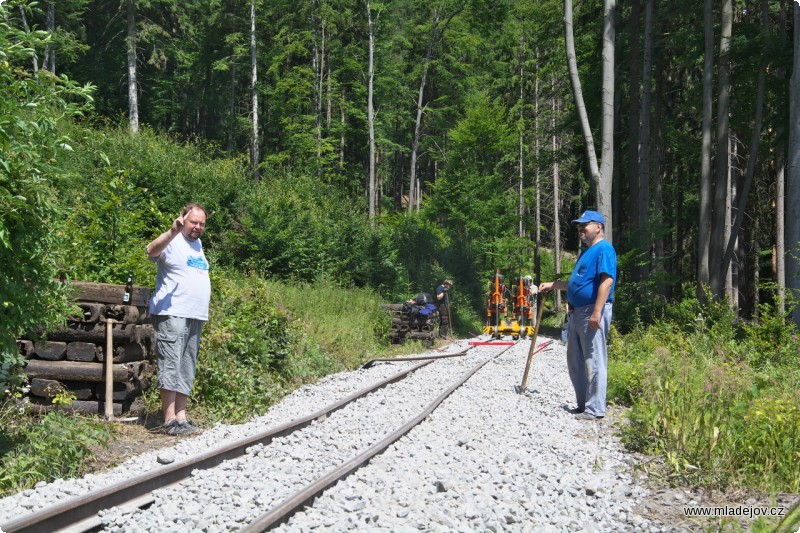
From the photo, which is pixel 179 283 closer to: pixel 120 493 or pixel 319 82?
pixel 120 493

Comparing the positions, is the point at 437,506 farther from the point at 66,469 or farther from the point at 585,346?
the point at 585,346

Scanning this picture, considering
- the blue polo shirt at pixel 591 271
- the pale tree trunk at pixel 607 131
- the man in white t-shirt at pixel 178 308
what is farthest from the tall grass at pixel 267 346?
the pale tree trunk at pixel 607 131

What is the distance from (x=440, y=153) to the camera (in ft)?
144

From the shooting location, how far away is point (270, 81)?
47.8 meters

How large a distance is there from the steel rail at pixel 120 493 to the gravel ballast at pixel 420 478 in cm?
9

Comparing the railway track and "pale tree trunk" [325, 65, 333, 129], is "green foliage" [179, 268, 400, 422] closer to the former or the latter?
the railway track

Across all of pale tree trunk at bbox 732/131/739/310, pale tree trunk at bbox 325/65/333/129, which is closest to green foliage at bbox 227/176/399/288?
pale tree trunk at bbox 732/131/739/310

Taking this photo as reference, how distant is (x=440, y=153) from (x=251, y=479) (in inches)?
1567

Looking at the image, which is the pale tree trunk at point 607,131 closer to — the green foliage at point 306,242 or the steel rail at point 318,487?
the green foliage at point 306,242

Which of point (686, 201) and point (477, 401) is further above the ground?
point (686, 201)

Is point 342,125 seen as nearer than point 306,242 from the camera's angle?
No

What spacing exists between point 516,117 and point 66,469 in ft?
130

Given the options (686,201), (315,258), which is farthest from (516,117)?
(315,258)

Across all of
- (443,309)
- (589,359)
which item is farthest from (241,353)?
(443,309)
